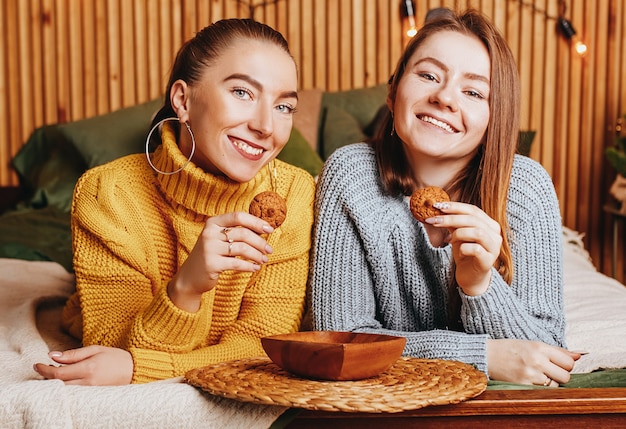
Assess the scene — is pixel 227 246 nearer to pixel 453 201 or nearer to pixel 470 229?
pixel 470 229

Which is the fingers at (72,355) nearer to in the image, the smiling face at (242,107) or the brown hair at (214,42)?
the smiling face at (242,107)

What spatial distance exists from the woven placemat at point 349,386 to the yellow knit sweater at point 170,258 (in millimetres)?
242

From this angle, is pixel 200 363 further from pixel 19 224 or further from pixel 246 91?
pixel 19 224

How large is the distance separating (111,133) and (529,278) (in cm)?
207

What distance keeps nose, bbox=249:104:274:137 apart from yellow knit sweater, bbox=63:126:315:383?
127mm

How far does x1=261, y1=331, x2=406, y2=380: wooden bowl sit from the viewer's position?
112cm

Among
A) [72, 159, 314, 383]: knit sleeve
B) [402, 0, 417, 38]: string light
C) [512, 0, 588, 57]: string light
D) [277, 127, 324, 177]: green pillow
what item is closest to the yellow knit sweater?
[72, 159, 314, 383]: knit sleeve

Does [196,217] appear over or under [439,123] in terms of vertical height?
under

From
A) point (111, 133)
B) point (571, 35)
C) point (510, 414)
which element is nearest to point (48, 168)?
point (111, 133)

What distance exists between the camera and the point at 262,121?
152 cm

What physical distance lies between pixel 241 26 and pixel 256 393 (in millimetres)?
834

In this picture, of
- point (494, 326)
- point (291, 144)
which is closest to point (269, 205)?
point (494, 326)

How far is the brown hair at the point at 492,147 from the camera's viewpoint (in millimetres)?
1600

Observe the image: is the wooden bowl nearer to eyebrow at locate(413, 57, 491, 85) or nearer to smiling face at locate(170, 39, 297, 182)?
smiling face at locate(170, 39, 297, 182)
